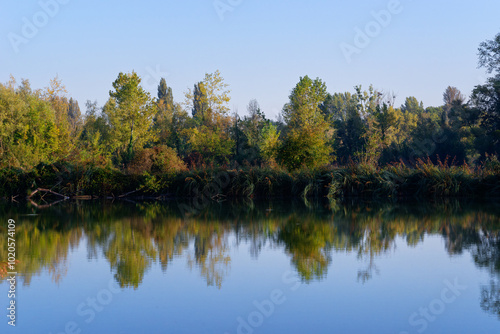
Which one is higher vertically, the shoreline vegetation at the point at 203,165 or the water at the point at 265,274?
the shoreline vegetation at the point at 203,165

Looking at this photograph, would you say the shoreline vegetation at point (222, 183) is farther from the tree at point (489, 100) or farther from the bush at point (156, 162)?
the tree at point (489, 100)

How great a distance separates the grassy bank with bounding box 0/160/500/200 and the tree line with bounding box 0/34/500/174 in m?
0.77

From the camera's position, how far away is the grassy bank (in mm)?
22188

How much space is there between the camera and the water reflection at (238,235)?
785 cm

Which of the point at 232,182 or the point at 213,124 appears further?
the point at 213,124

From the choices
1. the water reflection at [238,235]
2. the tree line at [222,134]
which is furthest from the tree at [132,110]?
the water reflection at [238,235]

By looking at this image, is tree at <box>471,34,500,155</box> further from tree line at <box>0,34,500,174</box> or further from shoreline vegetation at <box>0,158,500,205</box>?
shoreline vegetation at <box>0,158,500,205</box>

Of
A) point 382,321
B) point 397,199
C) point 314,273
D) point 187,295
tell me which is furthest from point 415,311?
point 397,199

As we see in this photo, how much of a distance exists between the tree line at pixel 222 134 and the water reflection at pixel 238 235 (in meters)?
7.81

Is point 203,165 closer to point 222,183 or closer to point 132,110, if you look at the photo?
point 222,183

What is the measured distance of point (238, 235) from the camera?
1097 cm

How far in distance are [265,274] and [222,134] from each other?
3169 centimetres

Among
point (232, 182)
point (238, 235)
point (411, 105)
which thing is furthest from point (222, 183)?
point (411, 105)

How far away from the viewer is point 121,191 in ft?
76.4
